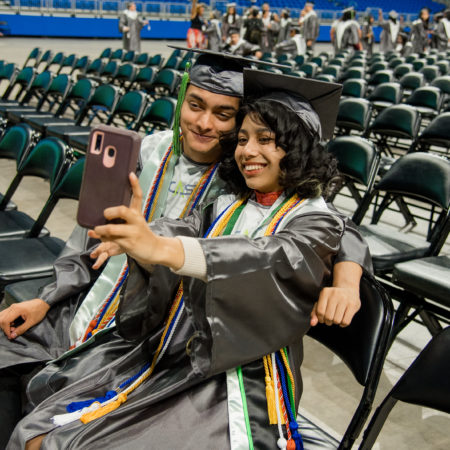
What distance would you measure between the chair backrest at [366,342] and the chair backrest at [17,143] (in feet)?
7.30

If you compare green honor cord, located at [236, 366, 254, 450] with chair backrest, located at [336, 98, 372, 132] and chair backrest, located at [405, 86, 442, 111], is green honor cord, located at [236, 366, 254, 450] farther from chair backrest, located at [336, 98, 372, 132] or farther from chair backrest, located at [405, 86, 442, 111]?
chair backrest, located at [405, 86, 442, 111]

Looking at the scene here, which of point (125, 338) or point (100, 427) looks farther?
point (125, 338)

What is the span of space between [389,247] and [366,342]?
54.1 inches

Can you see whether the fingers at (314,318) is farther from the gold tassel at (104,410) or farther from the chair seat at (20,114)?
the chair seat at (20,114)

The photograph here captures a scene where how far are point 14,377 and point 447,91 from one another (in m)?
6.64

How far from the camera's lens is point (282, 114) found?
4.73ft

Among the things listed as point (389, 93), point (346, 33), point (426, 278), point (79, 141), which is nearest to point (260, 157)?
point (426, 278)

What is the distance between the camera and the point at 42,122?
5.13 meters

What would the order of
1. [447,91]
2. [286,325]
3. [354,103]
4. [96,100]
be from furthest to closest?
[447,91], [96,100], [354,103], [286,325]

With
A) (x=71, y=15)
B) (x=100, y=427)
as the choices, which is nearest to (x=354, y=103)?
(x=100, y=427)

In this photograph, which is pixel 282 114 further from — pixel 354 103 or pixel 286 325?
pixel 354 103

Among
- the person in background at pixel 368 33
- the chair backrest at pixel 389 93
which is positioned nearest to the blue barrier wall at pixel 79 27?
the person in background at pixel 368 33

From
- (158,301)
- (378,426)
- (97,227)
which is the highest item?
(97,227)

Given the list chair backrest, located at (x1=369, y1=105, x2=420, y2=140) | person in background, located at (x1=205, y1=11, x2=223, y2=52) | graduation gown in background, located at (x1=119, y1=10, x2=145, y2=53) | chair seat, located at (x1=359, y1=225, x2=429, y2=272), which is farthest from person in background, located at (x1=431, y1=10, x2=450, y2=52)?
chair seat, located at (x1=359, y1=225, x2=429, y2=272)
